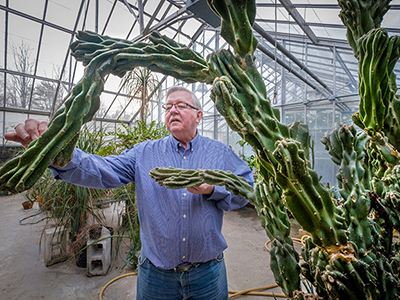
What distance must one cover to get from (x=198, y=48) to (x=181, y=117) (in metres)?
7.54

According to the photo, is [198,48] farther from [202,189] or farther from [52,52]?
[202,189]

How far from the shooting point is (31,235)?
117 inches

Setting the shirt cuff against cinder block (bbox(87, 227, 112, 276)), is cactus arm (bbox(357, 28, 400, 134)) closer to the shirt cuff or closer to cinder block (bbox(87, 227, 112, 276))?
the shirt cuff

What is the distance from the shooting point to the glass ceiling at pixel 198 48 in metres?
3.68

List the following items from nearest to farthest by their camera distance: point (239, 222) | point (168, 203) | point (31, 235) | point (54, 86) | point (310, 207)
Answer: point (310, 207) < point (168, 203) < point (31, 235) < point (239, 222) < point (54, 86)

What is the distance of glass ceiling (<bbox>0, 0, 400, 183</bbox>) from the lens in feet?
12.1

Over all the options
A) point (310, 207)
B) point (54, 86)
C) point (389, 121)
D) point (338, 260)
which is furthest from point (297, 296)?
point (54, 86)

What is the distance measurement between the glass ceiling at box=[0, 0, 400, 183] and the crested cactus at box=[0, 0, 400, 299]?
147 centimetres

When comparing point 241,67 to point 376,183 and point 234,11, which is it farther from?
point 376,183

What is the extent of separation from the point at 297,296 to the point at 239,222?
2995 mm

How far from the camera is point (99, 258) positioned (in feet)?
6.82

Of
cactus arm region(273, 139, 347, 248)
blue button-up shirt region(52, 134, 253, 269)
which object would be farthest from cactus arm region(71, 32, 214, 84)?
blue button-up shirt region(52, 134, 253, 269)

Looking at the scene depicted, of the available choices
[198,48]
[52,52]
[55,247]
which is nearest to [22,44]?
[52,52]

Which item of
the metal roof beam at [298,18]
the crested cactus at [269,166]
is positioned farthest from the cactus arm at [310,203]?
the metal roof beam at [298,18]
